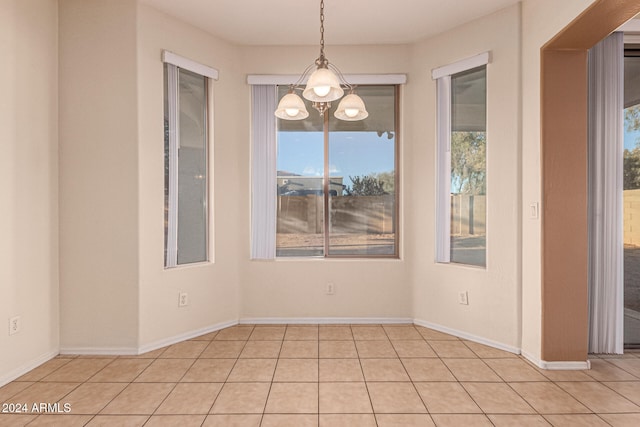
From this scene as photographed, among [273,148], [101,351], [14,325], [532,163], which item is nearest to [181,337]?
[101,351]

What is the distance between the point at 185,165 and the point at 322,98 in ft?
6.53

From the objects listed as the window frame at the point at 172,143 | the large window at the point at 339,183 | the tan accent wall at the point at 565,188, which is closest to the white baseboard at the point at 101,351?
the window frame at the point at 172,143

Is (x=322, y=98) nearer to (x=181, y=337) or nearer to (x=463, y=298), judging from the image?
(x=463, y=298)

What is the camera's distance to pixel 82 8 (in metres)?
3.12

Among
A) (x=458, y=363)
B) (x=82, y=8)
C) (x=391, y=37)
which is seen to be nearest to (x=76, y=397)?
(x=458, y=363)

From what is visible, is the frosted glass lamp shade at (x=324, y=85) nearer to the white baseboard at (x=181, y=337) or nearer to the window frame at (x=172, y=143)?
the window frame at (x=172, y=143)

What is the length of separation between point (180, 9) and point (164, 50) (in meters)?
0.39

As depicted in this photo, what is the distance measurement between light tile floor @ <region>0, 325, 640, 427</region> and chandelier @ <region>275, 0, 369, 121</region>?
6.35 feet

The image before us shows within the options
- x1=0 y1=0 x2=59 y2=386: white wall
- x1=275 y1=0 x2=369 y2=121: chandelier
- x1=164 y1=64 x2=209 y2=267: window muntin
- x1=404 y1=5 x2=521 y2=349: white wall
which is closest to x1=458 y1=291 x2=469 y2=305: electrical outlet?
x1=404 y1=5 x2=521 y2=349: white wall

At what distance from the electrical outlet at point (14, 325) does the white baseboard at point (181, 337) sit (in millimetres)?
884

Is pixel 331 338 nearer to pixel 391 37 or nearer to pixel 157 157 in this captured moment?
pixel 157 157

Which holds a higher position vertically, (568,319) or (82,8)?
(82,8)

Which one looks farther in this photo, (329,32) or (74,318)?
(329,32)

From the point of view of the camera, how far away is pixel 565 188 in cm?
285
